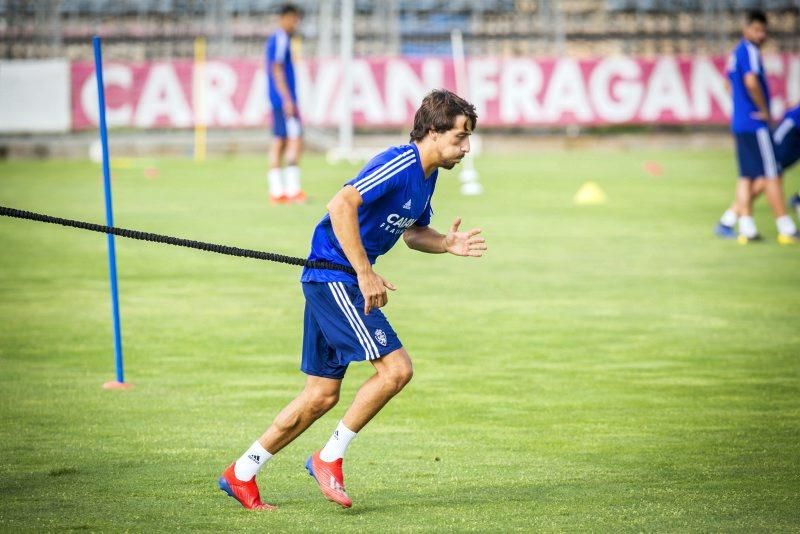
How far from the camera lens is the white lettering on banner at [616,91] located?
1270 inches

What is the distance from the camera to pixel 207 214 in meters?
18.5

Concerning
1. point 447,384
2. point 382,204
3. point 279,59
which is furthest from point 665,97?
point 382,204

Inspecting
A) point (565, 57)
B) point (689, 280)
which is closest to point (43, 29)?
point (565, 57)

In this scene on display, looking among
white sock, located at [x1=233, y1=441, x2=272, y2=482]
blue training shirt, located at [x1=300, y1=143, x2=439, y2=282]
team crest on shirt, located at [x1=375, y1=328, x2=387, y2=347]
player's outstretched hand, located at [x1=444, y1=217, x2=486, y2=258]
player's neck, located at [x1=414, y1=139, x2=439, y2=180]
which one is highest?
player's neck, located at [x1=414, y1=139, x2=439, y2=180]

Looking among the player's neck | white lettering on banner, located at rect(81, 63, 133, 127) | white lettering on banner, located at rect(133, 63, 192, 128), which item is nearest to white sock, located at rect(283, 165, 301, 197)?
white lettering on banner, located at rect(81, 63, 133, 127)

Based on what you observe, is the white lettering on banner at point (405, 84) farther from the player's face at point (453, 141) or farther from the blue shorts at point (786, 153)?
the player's face at point (453, 141)

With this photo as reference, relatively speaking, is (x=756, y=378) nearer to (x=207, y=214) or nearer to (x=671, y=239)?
(x=671, y=239)

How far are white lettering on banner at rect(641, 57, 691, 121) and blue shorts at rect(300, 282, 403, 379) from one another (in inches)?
1080

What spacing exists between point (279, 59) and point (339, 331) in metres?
13.9

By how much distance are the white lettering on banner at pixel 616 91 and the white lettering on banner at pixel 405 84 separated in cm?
374

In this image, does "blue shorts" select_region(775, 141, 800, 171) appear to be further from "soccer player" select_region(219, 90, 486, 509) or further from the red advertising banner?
the red advertising banner

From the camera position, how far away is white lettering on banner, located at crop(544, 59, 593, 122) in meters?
32.2

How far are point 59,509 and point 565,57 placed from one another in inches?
1088

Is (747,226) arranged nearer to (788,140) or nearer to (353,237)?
(788,140)
